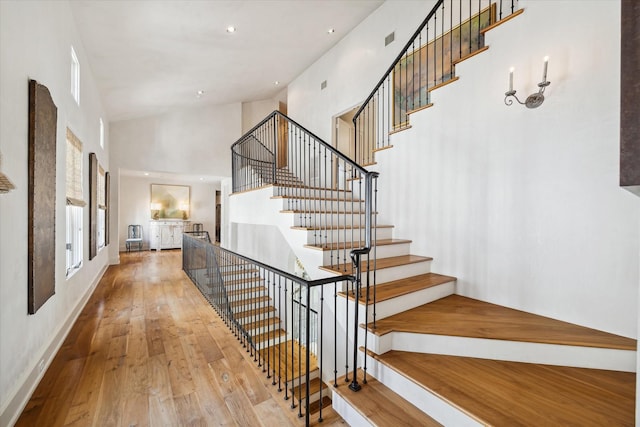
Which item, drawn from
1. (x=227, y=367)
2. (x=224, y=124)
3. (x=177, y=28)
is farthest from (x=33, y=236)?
(x=224, y=124)

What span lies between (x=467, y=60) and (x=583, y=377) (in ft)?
9.85

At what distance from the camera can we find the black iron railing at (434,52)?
3291 millimetres

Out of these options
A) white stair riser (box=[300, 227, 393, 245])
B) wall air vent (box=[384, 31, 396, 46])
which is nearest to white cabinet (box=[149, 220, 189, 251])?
white stair riser (box=[300, 227, 393, 245])

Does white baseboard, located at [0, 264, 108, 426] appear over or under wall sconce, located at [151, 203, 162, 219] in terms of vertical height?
under

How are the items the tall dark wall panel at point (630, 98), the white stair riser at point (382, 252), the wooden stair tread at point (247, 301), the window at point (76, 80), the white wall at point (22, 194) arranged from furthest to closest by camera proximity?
the wooden stair tread at point (247, 301) → the window at point (76, 80) → the white stair riser at point (382, 252) → the white wall at point (22, 194) → the tall dark wall panel at point (630, 98)

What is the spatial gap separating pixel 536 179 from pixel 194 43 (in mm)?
5693

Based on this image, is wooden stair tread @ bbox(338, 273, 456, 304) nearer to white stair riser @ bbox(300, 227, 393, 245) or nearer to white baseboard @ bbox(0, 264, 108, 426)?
white stair riser @ bbox(300, 227, 393, 245)

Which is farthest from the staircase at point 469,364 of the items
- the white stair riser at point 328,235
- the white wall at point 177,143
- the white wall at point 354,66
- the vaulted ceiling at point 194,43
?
the white wall at point 177,143

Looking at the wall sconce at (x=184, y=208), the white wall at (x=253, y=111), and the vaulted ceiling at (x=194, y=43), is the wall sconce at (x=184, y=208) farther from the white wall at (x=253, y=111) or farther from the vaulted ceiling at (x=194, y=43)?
the vaulted ceiling at (x=194, y=43)

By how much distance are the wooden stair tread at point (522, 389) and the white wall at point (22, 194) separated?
2.61m

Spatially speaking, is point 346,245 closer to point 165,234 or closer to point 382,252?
point 382,252

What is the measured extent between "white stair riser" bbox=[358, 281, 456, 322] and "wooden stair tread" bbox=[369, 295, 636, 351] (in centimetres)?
5

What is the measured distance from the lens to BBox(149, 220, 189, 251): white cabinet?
10398mm

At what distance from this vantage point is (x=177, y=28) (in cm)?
440
